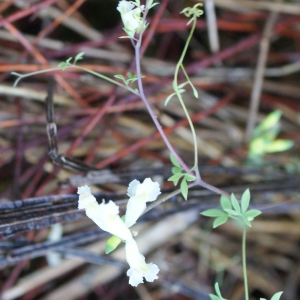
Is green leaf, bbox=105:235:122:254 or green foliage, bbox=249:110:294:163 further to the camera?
green foliage, bbox=249:110:294:163

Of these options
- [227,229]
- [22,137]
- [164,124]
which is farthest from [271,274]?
[22,137]

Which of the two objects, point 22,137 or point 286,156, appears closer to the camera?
point 22,137

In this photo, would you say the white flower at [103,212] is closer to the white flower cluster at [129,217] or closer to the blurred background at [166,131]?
the white flower cluster at [129,217]

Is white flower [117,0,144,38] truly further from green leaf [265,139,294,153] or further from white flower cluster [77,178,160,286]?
green leaf [265,139,294,153]

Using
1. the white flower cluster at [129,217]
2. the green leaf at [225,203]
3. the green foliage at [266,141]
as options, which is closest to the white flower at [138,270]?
the white flower cluster at [129,217]

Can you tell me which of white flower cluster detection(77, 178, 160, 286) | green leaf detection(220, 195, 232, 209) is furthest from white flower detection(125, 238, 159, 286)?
green leaf detection(220, 195, 232, 209)

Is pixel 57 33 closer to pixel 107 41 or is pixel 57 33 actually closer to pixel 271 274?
pixel 107 41

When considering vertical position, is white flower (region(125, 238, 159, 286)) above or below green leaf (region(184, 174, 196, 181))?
below
